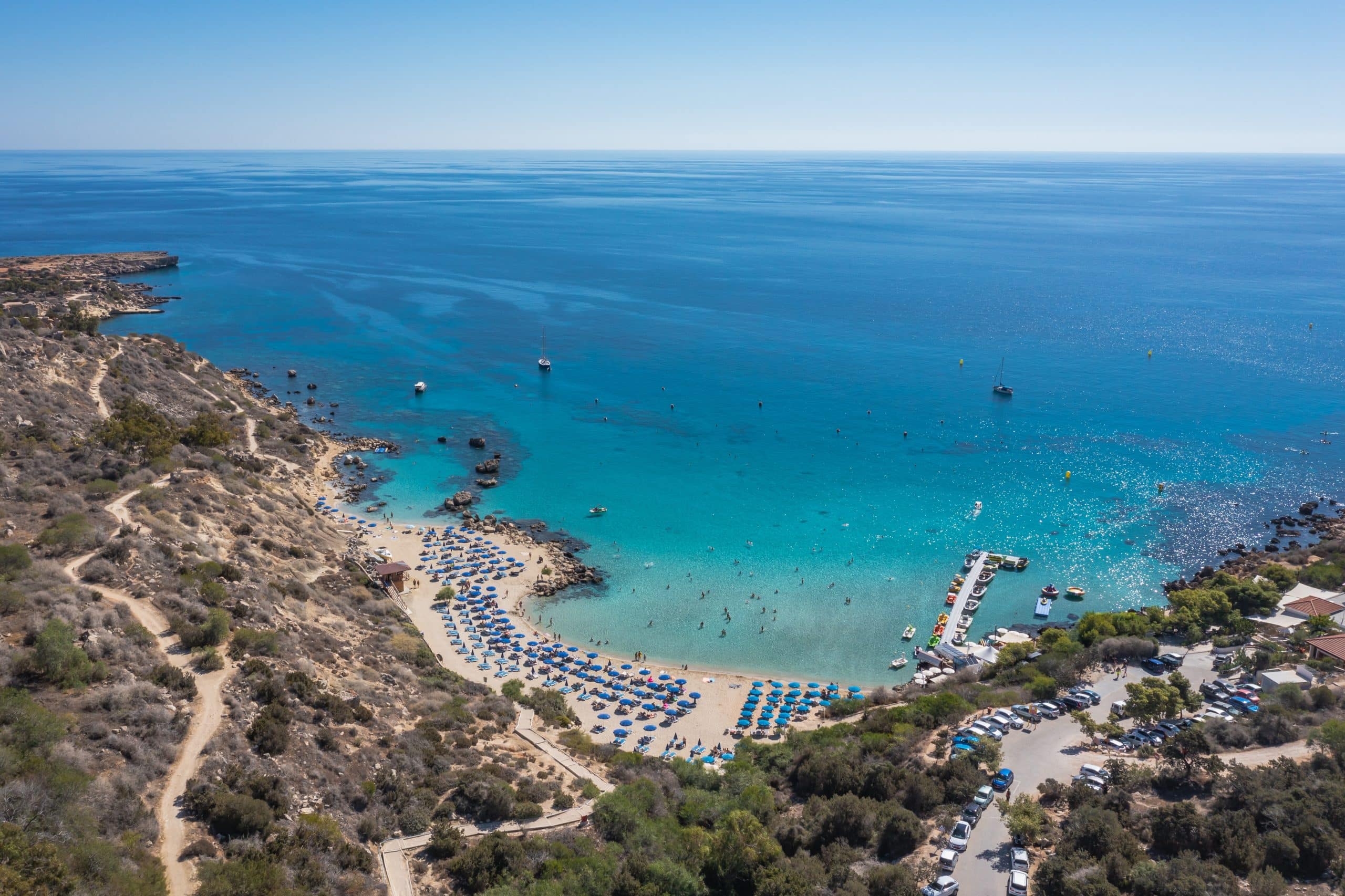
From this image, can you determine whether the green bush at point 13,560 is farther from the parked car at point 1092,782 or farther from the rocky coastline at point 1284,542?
the rocky coastline at point 1284,542

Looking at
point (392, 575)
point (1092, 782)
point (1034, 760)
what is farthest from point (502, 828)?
point (392, 575)

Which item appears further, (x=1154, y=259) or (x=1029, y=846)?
(x=1154, y=259)

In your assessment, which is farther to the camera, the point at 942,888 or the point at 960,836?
the point at 960,836

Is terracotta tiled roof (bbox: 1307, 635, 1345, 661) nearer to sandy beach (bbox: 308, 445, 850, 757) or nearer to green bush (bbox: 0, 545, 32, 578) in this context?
sandy beach (bbox: 308, 445, 850, 757)

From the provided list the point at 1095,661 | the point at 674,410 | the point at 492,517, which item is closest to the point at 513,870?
the point at 1095,661

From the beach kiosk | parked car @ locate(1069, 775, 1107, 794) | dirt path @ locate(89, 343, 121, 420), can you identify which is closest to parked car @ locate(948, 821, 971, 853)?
parked car @ locate(1069, 775, 1107, 794)

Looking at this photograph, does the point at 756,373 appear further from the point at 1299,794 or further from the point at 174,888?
the point at 174,888

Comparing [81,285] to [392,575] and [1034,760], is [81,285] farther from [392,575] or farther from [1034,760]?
[1034,760]

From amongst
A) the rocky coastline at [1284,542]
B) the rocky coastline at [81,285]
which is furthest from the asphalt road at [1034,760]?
the rocky coastline at [81,285]
